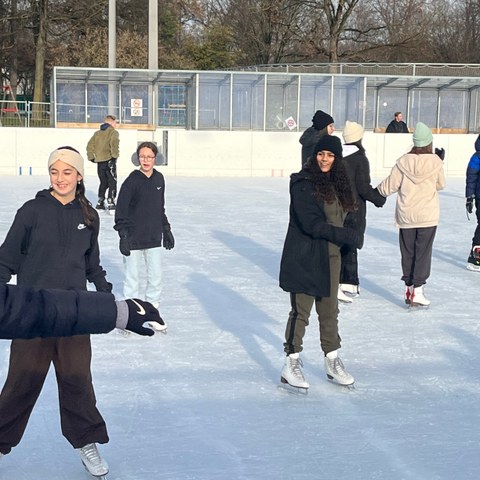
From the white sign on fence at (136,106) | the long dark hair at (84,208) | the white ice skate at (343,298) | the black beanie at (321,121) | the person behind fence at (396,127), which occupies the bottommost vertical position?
the white ice skate at (343,298)

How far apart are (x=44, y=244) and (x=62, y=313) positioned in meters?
1.35

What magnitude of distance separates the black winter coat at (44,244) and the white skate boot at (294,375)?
1597 mm

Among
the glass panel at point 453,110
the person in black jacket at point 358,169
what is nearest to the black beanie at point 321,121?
the person in black jacket at point 358,169

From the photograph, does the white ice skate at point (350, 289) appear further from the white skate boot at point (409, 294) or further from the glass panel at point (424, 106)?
the glass panel at point (424, 106)

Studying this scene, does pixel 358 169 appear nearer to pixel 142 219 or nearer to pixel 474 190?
pixel 142 219

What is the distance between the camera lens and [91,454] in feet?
12.2

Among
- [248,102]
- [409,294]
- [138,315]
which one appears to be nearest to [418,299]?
[409,294]

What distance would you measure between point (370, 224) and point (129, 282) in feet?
21.9

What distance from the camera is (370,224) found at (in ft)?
41.2

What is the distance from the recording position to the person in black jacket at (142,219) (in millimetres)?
6176

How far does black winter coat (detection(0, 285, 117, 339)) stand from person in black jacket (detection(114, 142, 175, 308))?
3.58m

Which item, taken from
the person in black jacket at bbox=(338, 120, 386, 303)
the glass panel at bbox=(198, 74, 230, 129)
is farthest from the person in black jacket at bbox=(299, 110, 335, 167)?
the glass panel at bbox=(198, 74, 230, 129)

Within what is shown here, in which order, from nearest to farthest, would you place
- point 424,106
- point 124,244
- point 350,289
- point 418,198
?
point 124,244
point 418,198
point 350,289
point 424,106

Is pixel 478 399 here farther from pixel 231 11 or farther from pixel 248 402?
pixel 231 11
